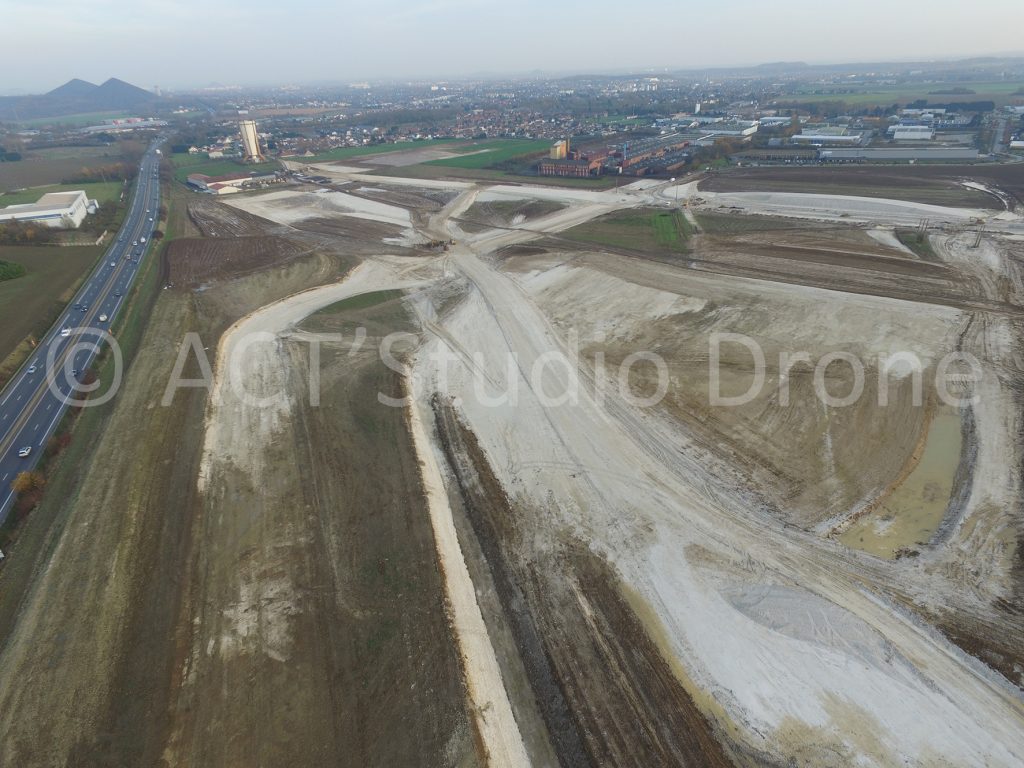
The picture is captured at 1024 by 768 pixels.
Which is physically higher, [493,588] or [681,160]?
[681,160]

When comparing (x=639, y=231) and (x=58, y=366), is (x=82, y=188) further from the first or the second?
(x=639, y=231)

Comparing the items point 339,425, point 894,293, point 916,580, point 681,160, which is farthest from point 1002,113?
point 339,425

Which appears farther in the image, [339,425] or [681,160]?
[681,160]

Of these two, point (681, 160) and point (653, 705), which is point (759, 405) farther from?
point (681, 160)

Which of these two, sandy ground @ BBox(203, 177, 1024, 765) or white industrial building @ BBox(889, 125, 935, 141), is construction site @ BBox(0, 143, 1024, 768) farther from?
white industrial building @ BBox(889, 125, 935, 141)

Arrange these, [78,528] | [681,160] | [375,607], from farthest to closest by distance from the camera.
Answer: [681,160], [78,528], [375,607]

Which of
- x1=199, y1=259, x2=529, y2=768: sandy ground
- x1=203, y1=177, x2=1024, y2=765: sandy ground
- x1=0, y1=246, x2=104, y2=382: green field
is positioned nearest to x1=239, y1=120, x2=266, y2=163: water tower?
x1=0, y1=246, x2=104, y2=382: green field

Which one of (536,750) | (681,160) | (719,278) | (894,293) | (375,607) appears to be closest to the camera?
(536,750)

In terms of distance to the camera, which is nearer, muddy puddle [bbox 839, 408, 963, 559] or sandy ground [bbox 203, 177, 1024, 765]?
sandy ground [bbox 203, 177, 1024, 765]
